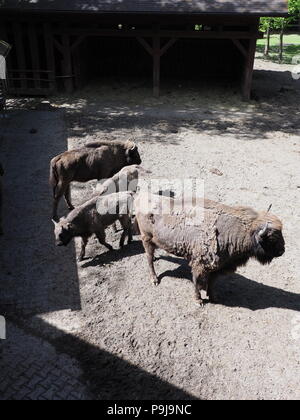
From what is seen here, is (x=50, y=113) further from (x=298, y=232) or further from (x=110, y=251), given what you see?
(x=298, y=232)

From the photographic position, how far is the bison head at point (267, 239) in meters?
5.90

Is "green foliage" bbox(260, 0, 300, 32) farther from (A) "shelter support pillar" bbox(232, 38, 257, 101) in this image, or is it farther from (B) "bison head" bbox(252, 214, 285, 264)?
(B) "bison head" bbox(252, 214, 285, 264)

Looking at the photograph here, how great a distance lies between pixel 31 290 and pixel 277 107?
15.2m

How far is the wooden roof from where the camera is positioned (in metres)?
17.2

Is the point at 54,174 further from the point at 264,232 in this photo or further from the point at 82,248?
the point at 264,232

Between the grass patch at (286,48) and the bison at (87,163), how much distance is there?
916 inches

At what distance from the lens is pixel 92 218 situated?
772 cm

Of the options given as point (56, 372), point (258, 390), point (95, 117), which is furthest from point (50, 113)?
point (258, 390)

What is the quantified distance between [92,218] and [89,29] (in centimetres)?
1385

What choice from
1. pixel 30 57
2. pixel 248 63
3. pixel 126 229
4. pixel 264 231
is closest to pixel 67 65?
pixel 30 57

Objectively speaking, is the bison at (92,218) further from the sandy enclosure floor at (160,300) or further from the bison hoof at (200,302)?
the bison hoof at (200,302)

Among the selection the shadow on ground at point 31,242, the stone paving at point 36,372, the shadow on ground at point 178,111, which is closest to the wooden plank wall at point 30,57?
the shadow on ground at point 178,111

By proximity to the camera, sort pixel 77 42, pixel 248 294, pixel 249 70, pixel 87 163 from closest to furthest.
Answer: pixel 248 294
pixel 87 163
pixel 249 70
pixel 77 42

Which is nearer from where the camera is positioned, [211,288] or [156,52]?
[211,288]
